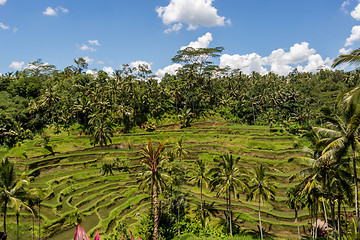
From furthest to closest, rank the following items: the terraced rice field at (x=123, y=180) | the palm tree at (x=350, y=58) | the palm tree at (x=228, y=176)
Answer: the terraced rice field at (x=123, y=180), the palm tree at (x=228, y=176), the palm tree at (x=350, y=58)

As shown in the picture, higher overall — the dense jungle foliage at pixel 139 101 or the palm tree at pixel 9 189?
the dense jungle foliage at pixel 139 101

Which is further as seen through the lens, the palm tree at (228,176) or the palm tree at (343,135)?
the palm tree at (228,176)

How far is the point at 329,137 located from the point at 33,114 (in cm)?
6210

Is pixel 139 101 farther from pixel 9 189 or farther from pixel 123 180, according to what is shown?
pixel 9 189

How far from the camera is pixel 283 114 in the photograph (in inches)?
2776

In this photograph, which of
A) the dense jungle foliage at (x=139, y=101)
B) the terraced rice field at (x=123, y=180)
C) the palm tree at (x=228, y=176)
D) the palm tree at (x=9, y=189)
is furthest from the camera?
the dense jungle foliage at (x=139, y=101)

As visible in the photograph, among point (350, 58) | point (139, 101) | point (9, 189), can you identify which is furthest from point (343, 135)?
point (139, 101)

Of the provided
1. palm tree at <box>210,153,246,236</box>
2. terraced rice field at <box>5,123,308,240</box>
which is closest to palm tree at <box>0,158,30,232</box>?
terraced rice field at <box>5,123,308,240</box>

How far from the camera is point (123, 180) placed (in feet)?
122

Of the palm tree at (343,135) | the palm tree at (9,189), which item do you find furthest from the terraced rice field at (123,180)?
the palm tree at (9,189)

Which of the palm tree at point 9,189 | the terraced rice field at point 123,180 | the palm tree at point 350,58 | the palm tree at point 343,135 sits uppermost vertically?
the palm tree at point 350,58

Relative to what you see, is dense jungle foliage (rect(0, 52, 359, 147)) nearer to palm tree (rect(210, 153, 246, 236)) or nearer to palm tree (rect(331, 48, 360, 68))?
palm tree (rect(210, 153, 246, 236))

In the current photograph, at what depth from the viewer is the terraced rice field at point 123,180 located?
2583cm

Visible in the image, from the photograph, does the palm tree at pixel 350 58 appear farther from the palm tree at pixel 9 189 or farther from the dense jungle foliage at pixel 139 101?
the dense jungle foliage at pixel 139 101
